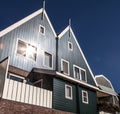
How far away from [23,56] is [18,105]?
635 centimetres

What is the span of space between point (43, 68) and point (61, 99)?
396 centimetres

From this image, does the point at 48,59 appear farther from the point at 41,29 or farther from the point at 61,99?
the point at 61,99

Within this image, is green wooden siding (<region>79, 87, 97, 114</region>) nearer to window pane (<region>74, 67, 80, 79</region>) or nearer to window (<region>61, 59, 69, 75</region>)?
window pane (<region>74, 67, 80, 79</region>)

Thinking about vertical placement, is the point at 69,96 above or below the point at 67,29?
below

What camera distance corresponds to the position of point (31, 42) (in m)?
20.3

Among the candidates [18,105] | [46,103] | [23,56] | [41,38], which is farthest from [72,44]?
[18,105]

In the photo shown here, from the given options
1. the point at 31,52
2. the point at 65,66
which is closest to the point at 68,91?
the point at 65,66

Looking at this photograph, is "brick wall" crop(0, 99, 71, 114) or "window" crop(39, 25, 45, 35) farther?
"window" crop(39, 25, 45, 35)

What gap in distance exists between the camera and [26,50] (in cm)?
1952

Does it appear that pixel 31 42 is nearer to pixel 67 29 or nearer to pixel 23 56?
pixel 23 56

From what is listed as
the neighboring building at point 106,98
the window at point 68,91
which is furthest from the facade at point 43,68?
the neighboring building at point 106,98

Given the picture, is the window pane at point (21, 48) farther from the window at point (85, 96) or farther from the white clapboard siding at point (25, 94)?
the window at point (85, 96)

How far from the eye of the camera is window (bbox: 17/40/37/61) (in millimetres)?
19094

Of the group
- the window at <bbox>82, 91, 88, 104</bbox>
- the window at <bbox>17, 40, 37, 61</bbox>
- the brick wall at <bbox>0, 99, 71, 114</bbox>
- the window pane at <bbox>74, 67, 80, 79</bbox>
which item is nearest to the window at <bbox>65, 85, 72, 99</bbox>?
the window at <bbox>82, 91, 88, 104</bbox>
